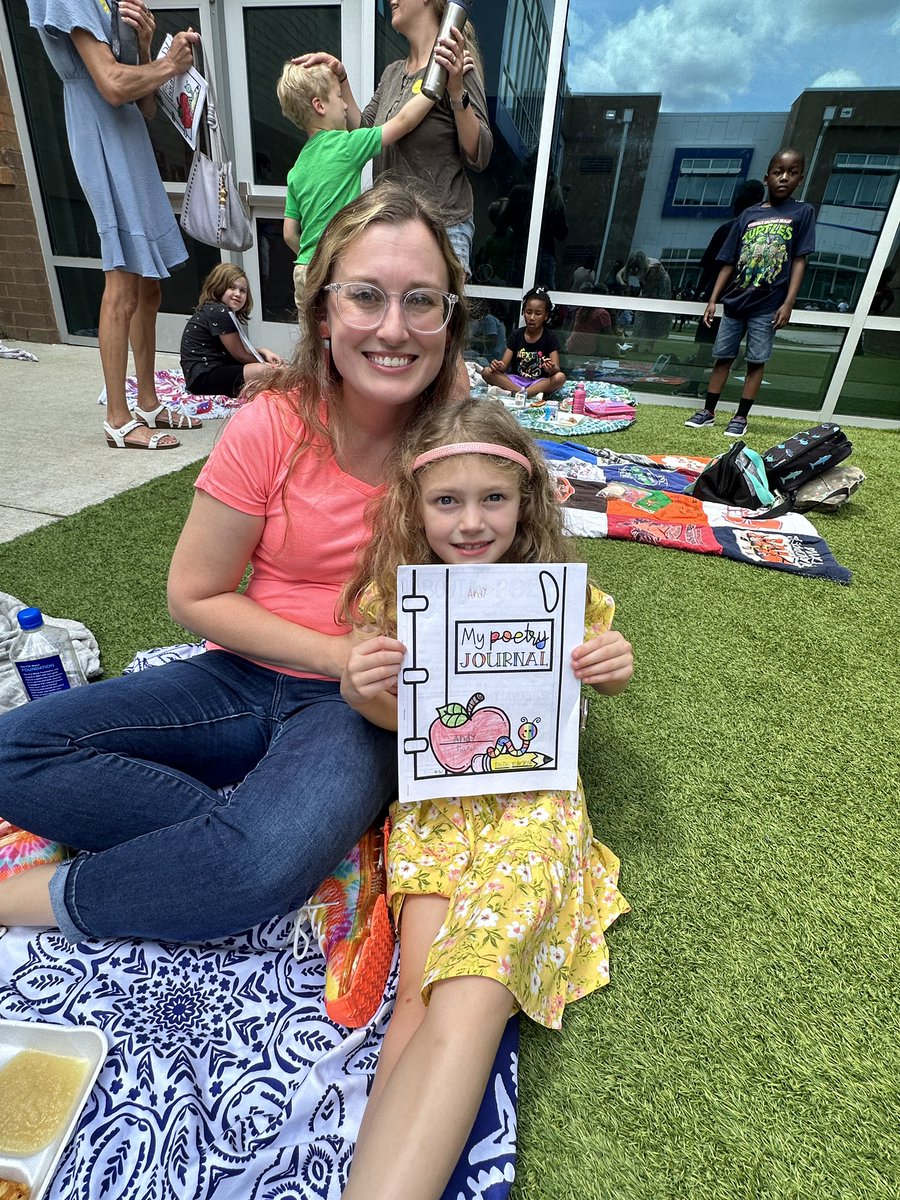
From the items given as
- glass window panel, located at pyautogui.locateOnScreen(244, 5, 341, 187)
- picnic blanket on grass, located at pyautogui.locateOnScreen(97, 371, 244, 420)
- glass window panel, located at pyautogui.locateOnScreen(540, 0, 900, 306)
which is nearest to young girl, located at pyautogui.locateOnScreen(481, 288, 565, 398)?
glass window panel, located at pyautogui.locateOnScreen(540, 0, 900, 306)

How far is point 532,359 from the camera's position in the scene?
5562 millimetres

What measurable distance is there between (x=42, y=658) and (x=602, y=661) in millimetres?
1422

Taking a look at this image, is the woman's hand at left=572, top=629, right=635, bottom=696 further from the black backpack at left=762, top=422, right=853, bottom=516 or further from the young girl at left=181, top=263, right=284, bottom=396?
the young girl at left=181, top=263, right=284, bottom=396

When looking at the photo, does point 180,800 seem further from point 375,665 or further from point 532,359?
point 532,359

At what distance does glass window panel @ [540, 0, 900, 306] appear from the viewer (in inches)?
206

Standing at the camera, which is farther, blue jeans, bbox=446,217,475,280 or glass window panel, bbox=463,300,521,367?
glass window panel, bbox=463,300,521,367

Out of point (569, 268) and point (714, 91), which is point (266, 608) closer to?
point (569, 268)

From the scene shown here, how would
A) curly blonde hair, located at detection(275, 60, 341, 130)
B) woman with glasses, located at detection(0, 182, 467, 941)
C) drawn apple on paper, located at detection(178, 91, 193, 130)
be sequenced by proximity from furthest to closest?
drawn apple on paper, located at detection(178, 91, 193, 130)
curly blonde hair, located at detection(275, 60, 341, 130)
woman with glasses, located at detection(0, 182, 467, 941)

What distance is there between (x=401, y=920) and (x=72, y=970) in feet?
2.02

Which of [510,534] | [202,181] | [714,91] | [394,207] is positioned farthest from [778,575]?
[714,91]

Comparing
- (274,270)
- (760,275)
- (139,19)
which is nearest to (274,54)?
(274,270)

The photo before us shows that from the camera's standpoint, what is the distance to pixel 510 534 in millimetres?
1288

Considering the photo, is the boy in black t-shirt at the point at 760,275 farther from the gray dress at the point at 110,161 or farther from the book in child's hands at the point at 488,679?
the book in child's hands at the point at 488,679

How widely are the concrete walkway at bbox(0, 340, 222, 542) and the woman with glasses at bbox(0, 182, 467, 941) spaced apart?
76.2 inches
